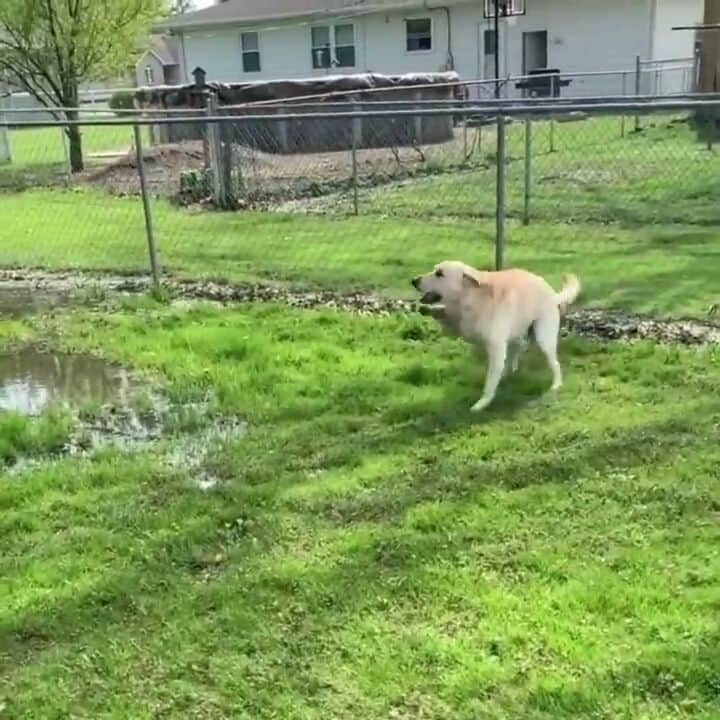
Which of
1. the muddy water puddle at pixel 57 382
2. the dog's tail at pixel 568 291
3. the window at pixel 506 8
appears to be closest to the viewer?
the dog's tail at pixel 568 291

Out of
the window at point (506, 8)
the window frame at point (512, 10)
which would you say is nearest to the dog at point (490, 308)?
the window at point (506, 8)

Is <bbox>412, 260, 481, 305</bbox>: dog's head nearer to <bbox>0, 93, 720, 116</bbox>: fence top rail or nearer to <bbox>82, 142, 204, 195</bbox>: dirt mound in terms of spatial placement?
<bbox>0, 93, 720, 116</bbox>: fence top rail

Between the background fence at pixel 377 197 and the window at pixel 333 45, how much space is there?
40.5 feet

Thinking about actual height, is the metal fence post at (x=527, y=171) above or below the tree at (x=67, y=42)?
below

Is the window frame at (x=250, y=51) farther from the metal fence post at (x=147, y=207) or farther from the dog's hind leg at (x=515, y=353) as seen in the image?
the dog's hind leg at (x=515, y=353)

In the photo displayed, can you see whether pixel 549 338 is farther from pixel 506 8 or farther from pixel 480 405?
pixel 506 8

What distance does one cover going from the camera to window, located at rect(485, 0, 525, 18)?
2440 centimetres

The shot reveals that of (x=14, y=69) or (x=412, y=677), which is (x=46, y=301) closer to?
(x=412, y=677)

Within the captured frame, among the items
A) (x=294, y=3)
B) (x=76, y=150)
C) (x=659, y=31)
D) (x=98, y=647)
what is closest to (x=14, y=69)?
(x=76, y=150)

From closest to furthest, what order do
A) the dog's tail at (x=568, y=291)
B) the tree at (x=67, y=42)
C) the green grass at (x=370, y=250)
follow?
the dog's tail at (x=568, y=291), the green grass at (x=370, y=250), the tree at (x=67, y=42)

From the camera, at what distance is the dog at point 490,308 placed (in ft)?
16.4

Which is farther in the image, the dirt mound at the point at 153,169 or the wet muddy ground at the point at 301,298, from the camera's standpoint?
the dirt mound at the point at 153,169

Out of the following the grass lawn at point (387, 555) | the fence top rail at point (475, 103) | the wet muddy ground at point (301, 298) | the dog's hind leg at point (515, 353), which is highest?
the fence top rail at point (475, 103)

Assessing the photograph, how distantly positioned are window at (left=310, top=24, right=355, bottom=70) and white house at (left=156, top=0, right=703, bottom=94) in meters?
0.03
